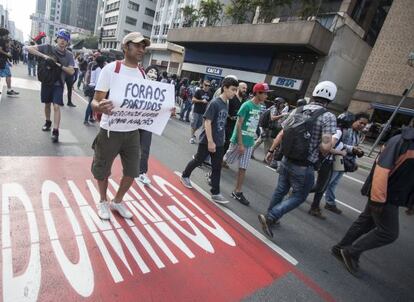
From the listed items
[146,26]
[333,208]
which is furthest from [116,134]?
[146,26]

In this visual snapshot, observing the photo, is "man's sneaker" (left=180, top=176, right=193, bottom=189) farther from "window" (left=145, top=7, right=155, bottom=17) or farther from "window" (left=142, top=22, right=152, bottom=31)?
"window" (left=145, top=7, right=155, bottom=17)

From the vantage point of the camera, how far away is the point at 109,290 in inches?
90.4

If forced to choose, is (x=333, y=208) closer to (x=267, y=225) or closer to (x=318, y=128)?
(x=267, y=225)

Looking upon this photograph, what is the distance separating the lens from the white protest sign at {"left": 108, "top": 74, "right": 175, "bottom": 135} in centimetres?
279

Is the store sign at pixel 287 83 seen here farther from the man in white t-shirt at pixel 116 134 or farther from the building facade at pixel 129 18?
the building facade at pixel 129 18

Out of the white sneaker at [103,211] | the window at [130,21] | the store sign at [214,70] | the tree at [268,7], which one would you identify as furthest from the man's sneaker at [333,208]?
the window at [130,21]

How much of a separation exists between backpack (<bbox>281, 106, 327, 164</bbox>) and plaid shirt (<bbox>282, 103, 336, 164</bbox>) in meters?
0.04

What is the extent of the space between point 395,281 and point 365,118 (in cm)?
252

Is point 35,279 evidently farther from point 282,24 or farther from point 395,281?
point 282,24

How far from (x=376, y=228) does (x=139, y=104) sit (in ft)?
10.1

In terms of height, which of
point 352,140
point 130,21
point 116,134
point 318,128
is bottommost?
point 116,134

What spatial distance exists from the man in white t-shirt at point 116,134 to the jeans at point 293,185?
6.29ft

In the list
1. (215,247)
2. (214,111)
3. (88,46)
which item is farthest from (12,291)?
(88,46)

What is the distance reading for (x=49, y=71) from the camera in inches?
209
